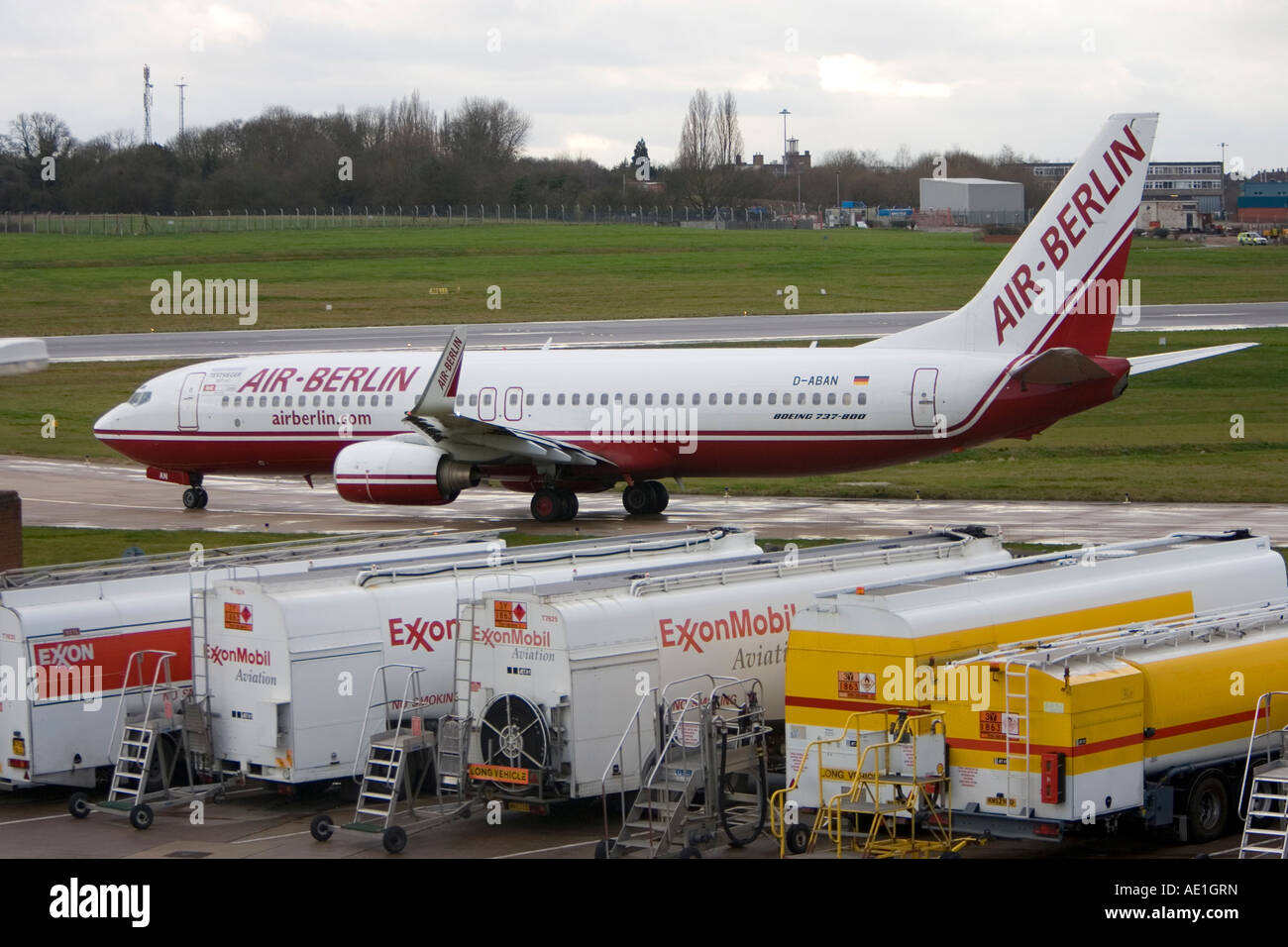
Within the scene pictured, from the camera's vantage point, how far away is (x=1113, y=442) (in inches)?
2292

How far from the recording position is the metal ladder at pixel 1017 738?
17219 mm

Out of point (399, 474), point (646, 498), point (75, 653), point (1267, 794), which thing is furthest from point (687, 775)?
point (646, 498)

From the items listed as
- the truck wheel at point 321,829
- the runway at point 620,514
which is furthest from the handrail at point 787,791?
the runway at point 620,514

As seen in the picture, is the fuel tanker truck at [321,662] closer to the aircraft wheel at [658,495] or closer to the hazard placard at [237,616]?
the hazard placard at [237,616]

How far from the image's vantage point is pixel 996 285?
40.4m

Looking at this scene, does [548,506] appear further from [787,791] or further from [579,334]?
[579,334]

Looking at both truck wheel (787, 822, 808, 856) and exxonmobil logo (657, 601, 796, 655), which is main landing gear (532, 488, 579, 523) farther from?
truck wheel (787, 822, 808, 856)

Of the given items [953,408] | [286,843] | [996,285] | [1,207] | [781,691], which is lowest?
[286,843]

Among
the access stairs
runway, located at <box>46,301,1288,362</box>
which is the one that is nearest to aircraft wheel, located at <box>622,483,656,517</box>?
the access stairs

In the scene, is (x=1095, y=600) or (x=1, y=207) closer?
(x=1095, y=600)
